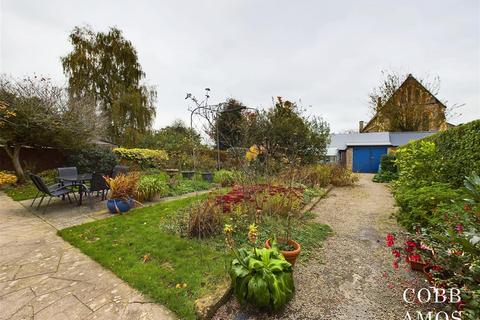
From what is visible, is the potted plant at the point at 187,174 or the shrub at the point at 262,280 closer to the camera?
the shrub at the point at 262,280

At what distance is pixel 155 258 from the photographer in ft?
9.00

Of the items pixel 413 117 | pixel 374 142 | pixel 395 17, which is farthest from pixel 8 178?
pixel 413 117

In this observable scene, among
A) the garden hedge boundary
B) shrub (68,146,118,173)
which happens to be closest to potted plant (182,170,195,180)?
shrub (68,146,118,173)

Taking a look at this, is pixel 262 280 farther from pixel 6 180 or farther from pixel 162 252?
pixel 6 180

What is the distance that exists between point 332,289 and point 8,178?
10264mm

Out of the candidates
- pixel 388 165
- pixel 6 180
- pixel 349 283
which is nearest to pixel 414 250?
pixel 349 283

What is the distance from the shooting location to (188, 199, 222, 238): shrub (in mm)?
3359

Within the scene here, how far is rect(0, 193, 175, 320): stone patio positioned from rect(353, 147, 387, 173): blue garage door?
1847 centimetres

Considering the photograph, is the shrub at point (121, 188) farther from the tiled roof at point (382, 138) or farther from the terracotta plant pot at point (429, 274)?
the tiled roof at point (382, 138)

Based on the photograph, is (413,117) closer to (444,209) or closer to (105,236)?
(444,209)

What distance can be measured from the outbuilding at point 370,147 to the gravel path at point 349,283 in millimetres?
13550

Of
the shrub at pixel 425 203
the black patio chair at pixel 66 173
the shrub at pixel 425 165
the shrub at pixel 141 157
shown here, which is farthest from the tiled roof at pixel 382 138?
the black patio chair at pixel 66 173

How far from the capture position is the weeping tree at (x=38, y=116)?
22.6 feet

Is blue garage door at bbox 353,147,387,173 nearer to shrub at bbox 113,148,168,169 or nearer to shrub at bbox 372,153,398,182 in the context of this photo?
shrub at bbox 372,153,398,182
